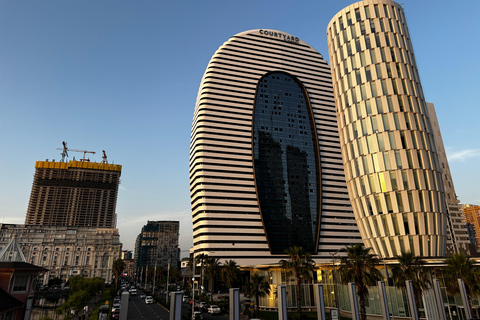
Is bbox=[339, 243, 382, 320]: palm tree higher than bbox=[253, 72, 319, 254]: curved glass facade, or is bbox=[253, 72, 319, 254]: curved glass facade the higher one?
bbox=[253, 72, 319, 254]: curved glass facade

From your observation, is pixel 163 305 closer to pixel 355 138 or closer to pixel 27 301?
pixel 27 301

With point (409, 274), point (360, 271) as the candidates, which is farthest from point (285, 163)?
point (409, 274)

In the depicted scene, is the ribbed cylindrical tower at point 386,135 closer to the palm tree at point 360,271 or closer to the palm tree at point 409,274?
the palm tree at point 409,274

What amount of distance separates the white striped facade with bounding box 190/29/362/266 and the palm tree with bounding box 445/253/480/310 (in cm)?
8348

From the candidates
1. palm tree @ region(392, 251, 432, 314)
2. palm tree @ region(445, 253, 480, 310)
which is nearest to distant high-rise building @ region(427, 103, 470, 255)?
palm tree @ region(445, 253, 480, 310)

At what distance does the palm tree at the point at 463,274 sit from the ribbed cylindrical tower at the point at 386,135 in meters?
9.66

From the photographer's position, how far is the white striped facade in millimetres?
116938

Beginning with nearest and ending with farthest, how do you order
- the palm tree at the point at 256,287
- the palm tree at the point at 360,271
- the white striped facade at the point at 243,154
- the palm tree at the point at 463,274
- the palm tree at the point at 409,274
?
1. the palm tree at the point at 463,274
2. the palm tree at the point at 409,274
3. the palm tree at the point at 360,271
4. the palm tree at the point at 256,287
5. the white striped facade at the point at 243,154

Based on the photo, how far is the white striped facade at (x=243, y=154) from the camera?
384 ft

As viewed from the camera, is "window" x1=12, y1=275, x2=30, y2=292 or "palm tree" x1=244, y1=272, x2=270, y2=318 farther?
"palm tree" x1=244, y1=272, x2=270, y2=318

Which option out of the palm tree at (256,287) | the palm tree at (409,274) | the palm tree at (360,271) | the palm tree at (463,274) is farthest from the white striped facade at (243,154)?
the palm tree at (463,274)

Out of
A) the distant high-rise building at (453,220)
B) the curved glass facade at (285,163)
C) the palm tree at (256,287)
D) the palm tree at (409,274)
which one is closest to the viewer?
the palm tree at (409,274)

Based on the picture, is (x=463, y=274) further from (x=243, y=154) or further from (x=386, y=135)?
(x=243, y=154)

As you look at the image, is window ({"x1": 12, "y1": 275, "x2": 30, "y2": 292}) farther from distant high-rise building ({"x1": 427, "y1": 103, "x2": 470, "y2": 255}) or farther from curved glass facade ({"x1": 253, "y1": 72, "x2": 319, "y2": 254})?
distant high-rise building ({"x1": 427, "y1": 103, "x2": 470, "y2": 255})
